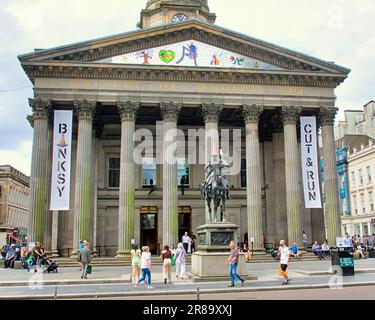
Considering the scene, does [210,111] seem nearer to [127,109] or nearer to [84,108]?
[127,109]

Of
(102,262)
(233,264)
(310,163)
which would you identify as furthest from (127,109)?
(233,264)

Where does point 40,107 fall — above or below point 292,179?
above

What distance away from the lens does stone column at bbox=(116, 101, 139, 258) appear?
93.6 ft

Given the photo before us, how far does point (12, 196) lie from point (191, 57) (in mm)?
53198

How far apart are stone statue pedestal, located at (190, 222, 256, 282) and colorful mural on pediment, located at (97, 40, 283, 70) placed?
53.1ft

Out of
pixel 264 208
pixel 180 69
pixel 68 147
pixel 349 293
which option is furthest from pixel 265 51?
pixel 349 293

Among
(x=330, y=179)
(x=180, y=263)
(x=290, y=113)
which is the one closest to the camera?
(x=180, y=263)

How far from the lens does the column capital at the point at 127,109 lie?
29.9 metres

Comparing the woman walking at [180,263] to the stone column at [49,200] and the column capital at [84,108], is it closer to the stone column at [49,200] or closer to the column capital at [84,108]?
the stone column at [49,200]

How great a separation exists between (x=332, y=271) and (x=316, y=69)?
17.8 m

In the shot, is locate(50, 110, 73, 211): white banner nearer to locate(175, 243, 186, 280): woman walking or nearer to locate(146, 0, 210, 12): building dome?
locate(175, 243, 186, 280): woman walking

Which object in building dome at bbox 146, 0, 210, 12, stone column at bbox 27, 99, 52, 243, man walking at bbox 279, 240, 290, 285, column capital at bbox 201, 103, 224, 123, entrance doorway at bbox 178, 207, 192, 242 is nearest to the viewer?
man walking at bbox 279, 240, 290, 285

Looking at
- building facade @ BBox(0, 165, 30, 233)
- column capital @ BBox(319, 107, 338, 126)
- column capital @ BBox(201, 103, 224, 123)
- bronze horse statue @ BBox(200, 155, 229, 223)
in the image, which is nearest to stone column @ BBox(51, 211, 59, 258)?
column capital @ BBox(201, 103, 224, 123)

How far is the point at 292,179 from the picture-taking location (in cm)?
3069
